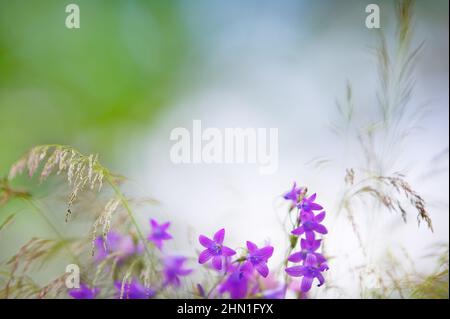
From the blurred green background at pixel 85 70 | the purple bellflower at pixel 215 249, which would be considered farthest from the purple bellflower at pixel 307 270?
the blurred green background at pixel 85 70

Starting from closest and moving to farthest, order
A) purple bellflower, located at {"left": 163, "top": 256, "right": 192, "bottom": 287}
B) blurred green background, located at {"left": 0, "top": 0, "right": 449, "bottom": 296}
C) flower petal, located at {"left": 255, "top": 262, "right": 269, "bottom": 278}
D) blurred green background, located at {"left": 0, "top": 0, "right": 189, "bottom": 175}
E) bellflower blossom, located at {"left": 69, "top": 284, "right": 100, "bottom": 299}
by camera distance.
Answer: flower petal, located at {"left": 255, "top": 262, "right": 269, "bottom": 278} → bellflower blossom, located at {"left": 69, "top": 284, "right": 100, "bottom": 299} → purple bellflower, located at {"left": 163, "top": 256, "right": 192, "bottom": 287} → blurred green background, located at {"left": 0, "top": 0, "right": 449, "bottom": 296} → blurred green background, located at {"left": 0, "top": 0, "right": 189, "bottom": 175}

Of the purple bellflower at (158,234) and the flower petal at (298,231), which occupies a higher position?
the purple bellflower at (158,234)

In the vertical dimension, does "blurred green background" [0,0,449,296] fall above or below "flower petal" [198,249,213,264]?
above

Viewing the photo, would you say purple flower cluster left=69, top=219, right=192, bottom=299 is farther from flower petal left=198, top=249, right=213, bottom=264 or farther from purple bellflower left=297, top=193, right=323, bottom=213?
purple bellflower left=297, top=193, right=323, bottom=213

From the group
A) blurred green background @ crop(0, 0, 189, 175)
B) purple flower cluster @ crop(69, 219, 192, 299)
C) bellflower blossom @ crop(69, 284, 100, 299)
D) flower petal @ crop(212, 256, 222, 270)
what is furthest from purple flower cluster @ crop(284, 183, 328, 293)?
blurred green background @ crop(0, 0, 189, 175)

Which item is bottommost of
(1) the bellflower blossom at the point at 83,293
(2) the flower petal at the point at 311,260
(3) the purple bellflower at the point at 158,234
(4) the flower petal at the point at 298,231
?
(1) the bellflower blossom at the point at 83,293

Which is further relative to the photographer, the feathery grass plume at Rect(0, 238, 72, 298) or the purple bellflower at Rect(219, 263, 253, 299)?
the purple bellflower at Rect(219, 263, 253, 299)

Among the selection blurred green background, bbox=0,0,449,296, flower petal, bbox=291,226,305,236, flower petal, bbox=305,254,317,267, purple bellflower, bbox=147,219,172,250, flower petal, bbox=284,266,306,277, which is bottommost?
flower petal, bbox=284,266,306,277

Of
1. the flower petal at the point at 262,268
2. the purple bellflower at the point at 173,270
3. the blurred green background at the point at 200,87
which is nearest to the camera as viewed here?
the flower petal at the point at 262,268

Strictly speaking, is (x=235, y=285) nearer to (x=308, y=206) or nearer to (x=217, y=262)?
(x=217, y=262)

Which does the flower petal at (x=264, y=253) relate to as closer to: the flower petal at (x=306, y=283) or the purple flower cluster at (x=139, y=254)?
the flower petal at (x=306, y=283)

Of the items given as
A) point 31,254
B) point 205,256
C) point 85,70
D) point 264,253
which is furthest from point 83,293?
point 85,70

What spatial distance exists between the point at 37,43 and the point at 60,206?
49.2 inches
